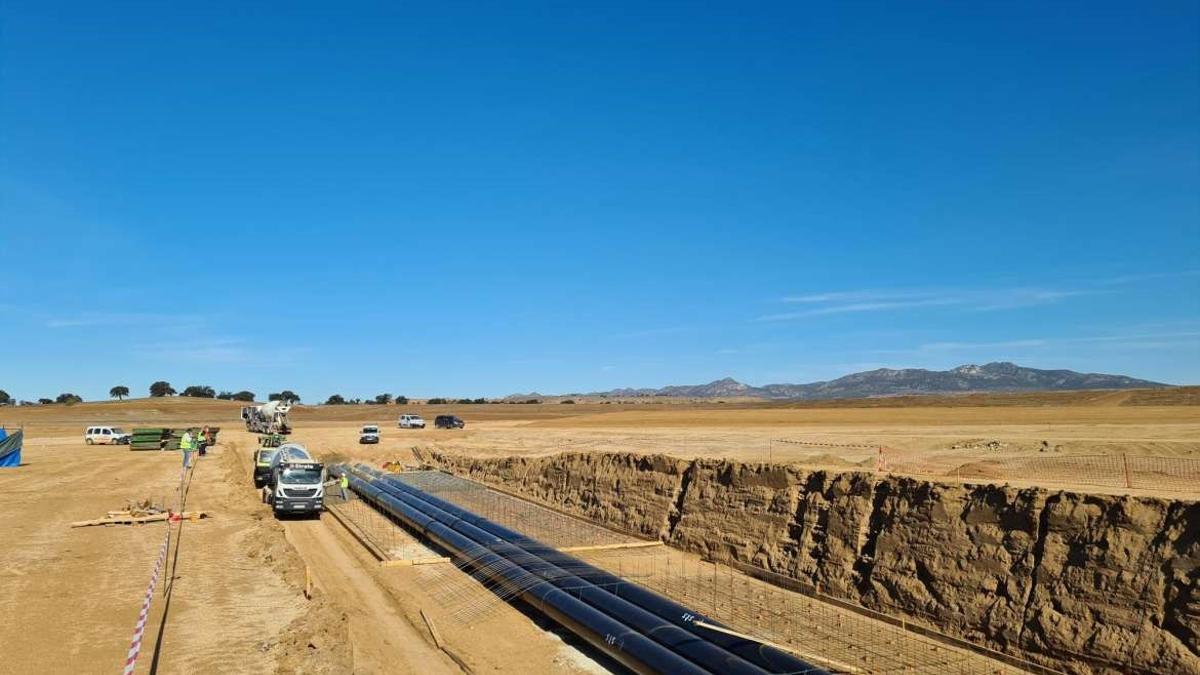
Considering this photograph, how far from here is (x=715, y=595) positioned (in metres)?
19.1

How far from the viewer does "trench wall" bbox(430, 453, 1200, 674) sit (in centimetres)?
1351

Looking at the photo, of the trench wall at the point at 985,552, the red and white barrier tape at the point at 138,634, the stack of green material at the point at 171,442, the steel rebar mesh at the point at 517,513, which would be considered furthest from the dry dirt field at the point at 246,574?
the stack of green material at the point at 171,442

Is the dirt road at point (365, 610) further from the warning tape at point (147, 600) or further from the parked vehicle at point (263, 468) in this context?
the parked vehicle at point (263, 468)

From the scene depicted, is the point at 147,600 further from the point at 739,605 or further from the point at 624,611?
the point at 739,605

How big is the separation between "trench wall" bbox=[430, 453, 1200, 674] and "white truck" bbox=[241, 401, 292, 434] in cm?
5506

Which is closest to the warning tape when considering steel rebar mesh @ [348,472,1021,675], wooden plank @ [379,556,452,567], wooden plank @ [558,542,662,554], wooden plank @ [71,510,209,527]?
wooden plank @ [71,510,209,527]

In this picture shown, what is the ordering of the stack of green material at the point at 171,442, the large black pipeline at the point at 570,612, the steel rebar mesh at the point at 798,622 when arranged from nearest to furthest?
the large black pipeline at the point at 570,612
the steel rebar mesh at the point at 798,622
the stack of green material at the point at 171,442

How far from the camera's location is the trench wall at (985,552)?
44.3ft

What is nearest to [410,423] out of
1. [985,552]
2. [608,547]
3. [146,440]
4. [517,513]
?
[146,440]

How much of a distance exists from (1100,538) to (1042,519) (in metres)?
1.19

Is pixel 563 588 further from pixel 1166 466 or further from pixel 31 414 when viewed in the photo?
pixel 31 414

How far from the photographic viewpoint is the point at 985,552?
16.5 meters

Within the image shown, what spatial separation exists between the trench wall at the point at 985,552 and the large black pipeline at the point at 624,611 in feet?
21.4

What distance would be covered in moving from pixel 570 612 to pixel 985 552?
8.93 meters
